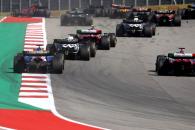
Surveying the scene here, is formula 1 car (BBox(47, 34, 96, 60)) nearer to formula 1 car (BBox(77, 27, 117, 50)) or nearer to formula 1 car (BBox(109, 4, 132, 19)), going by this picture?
formula 1 car (BBox(77, 27, 117, 50))

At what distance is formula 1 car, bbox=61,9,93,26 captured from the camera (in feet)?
177

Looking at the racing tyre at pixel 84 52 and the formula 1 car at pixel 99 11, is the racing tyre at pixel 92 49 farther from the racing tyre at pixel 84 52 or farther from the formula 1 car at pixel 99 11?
the formula 1 car at pixel 99 11

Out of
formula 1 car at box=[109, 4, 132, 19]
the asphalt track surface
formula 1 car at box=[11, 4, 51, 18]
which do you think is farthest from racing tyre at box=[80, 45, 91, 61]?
formula 1 car at box=[11, 4, 51, 18]

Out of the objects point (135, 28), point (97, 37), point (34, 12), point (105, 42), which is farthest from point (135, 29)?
point (34, 12)

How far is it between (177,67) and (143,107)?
7.56m

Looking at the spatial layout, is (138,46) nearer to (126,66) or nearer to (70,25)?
(126,66)

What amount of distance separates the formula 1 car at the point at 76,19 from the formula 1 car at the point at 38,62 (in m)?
26.6

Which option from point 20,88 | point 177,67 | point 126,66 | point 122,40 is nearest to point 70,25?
point 122,40

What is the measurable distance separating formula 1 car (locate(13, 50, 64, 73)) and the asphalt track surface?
693 millimetres

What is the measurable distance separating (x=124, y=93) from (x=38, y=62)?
5793mm

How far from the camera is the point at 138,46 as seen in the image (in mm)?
39688

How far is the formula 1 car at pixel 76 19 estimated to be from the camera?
53906mm

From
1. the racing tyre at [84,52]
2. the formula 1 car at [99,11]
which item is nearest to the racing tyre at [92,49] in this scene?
the racing tyre at [84,52]

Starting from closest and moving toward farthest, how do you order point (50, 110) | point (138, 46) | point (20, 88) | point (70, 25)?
point (50, 110) → point (20, 88) → point (138, 46) → point (70, 25)
